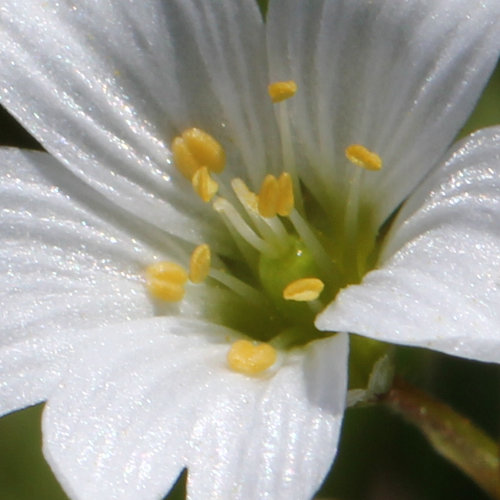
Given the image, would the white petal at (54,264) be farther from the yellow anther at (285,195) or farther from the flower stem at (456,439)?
the flower stem at (456,439)

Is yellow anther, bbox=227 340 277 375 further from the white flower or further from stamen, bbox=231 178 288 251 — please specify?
stamen, bbox=231 178 288 251

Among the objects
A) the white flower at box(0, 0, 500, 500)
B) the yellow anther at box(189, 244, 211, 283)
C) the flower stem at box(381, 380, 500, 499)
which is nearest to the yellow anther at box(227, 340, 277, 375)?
the white flower at box(0, 0, 500, 500)

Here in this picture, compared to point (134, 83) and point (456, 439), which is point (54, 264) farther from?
point (456, 439)

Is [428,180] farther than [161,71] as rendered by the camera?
No

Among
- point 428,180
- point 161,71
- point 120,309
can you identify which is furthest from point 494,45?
point 120,309

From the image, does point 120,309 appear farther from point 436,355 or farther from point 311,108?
point 436,355

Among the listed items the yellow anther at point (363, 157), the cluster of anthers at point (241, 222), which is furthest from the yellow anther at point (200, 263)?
the yellow anther at point (363, 157)
